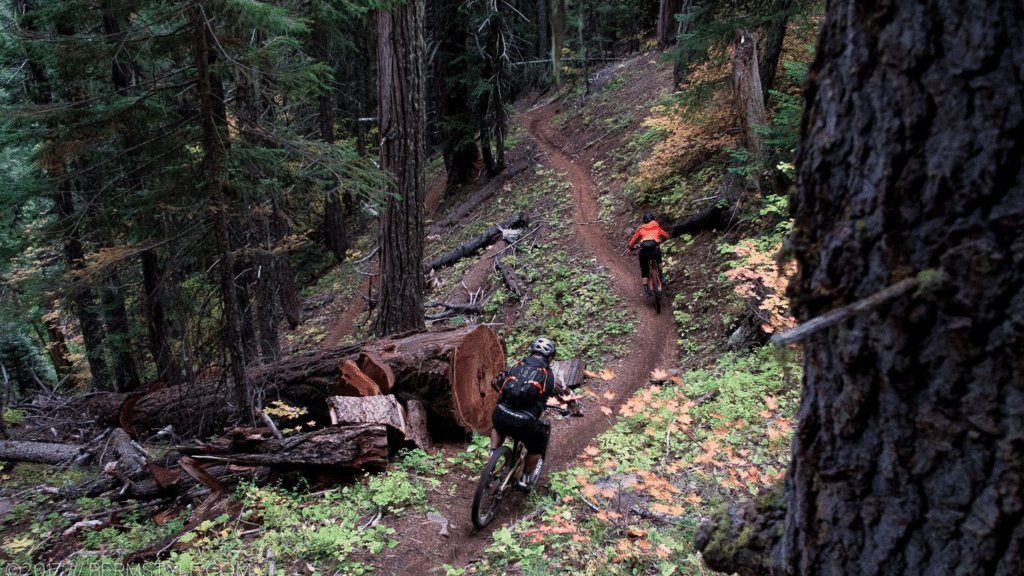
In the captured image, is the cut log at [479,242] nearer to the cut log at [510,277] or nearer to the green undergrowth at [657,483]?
the cut log at [510,277]

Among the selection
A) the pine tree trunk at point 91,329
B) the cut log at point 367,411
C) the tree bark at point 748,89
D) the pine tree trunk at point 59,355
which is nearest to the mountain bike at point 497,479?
the cut log at point 367,411

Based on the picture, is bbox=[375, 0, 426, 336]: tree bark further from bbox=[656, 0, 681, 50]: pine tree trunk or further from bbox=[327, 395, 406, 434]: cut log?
bbox=[656, 0, 681, 50]: pine tree trunk

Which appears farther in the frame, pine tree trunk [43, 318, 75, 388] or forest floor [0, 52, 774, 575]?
pine tree trunk [43, 318, 75, 388]

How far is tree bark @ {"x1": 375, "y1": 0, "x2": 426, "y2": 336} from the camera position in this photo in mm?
9492

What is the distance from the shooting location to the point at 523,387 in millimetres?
5902

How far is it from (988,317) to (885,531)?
0.70 m

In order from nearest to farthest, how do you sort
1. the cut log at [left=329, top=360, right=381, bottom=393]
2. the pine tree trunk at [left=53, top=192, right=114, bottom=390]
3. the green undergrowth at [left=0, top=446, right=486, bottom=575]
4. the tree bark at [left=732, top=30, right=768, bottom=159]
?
the green undergrowth at [left=0, top=446, right=486, bottom=575] < the cut log at [left=329, top=360, right=381, bottom=393] < the tree bark at [left=732, top=30, right=768, bottom=159] < the pine tree trunk at [left=53, top=192, right=114, bottom=390]

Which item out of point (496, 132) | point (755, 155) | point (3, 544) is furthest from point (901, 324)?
point (496, 132)

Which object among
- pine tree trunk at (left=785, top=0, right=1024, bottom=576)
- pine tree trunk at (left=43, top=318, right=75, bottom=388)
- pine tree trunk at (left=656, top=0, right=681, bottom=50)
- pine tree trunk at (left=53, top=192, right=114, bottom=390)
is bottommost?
pine tree trunk at (left=43, top=318, right=75, bottom=388)

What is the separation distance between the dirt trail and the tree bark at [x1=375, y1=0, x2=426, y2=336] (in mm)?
3936

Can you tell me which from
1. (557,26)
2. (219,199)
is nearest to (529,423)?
(557,26)

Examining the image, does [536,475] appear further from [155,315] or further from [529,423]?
[155,315]

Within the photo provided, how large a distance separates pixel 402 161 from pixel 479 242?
7604mm

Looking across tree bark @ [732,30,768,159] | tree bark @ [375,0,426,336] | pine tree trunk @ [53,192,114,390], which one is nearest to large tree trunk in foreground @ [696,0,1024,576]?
tree bark @ [375,0,426,336]
